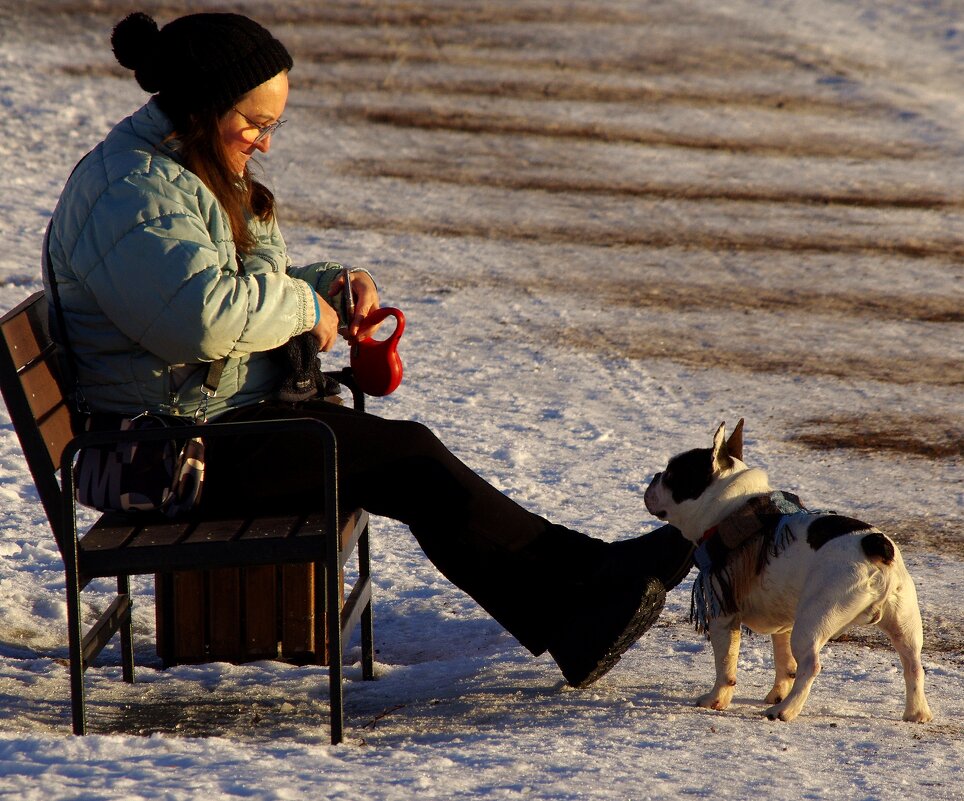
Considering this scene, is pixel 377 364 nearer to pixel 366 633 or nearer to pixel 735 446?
pixel 366 633

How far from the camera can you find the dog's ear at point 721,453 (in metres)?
3.66

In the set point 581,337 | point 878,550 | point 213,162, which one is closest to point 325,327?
point 213,162

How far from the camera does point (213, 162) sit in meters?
3.47

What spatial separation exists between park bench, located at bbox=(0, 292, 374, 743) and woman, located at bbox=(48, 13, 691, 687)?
10cm

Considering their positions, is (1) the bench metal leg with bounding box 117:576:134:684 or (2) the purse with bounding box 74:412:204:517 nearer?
(2) the purse with bounding box 74:412:204:517

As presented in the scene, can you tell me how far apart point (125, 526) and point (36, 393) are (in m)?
0.42

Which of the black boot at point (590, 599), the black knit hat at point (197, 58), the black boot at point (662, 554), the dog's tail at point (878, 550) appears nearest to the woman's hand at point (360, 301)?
the black knit hat at point (197, 58)

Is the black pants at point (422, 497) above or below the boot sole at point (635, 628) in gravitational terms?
above

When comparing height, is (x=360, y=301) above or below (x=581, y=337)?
above

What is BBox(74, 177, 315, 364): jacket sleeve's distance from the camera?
3172mm

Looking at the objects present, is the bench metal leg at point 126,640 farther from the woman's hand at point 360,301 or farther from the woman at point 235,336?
the woman's hand at point 360,301

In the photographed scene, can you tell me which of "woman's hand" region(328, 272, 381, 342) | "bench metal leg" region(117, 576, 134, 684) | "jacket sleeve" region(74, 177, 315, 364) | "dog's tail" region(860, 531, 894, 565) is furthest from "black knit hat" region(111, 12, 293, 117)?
"dog's tail" region(860, 531, 894, 565)

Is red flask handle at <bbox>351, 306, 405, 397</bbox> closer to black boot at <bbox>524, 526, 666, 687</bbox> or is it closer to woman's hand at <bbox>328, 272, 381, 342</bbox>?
woman's hand at <bbox>328, 272, 381, 342</bbox>

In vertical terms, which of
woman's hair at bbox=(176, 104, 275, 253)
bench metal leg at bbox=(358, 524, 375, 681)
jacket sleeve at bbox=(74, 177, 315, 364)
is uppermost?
woman's hair at bbox=(176, 104, 275, 253)
